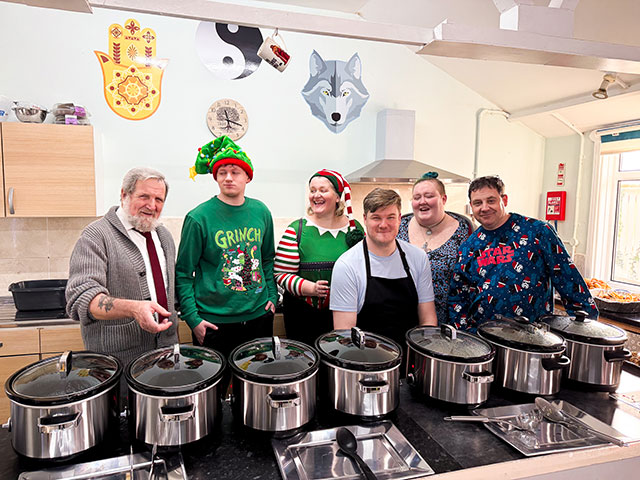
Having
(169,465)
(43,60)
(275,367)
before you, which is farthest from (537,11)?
(43,60)

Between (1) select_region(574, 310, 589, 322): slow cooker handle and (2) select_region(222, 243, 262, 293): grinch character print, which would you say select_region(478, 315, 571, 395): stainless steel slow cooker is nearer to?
(1) select_region(574, 310, 589, 322): slow cooker handle

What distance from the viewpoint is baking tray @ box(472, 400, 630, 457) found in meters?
1.05

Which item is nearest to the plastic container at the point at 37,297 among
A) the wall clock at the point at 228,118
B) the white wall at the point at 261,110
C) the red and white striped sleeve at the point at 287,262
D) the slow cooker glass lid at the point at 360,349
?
the white wall at the point at 261,110

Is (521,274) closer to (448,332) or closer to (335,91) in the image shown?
(448,332)

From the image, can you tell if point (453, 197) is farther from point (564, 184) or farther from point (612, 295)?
point (612, 295)

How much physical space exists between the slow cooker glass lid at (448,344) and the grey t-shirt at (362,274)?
305 millimetres

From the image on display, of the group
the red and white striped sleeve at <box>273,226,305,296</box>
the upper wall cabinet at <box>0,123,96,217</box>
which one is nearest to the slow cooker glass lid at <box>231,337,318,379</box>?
the red and white striped sleeve at <box>273,226,305,296</box>

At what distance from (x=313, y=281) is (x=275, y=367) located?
3.33 ft

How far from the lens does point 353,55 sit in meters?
3.54

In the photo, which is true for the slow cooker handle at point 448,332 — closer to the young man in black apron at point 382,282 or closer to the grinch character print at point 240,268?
the young man in black apron at point 382,282

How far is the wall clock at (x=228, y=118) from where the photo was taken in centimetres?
322

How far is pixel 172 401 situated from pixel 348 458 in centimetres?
44

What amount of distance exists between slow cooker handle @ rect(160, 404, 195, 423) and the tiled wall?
250 centimetres

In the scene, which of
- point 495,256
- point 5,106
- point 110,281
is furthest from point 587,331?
point 5,106
